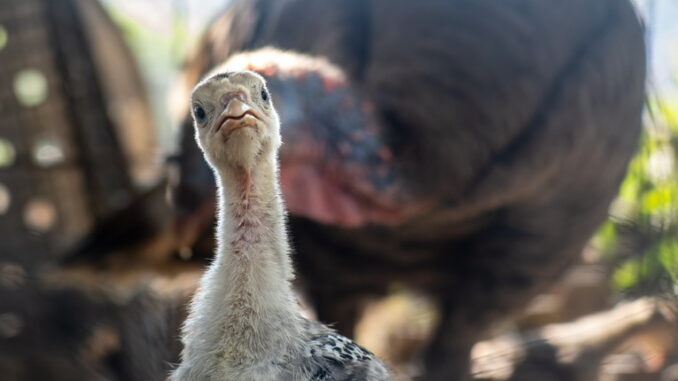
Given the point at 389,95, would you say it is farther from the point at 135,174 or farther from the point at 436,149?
the point at 135,174

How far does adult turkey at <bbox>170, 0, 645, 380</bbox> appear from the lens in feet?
6.95

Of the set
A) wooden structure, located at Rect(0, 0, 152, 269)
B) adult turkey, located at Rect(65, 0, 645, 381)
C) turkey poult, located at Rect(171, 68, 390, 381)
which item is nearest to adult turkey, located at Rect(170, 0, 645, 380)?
adult turkey, located at Rect(65, 0, 645, 381)

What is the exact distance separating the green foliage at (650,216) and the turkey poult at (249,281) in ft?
4.31

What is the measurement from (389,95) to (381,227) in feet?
1.64

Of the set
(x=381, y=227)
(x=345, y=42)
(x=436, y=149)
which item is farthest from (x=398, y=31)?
(x=381, y=227)

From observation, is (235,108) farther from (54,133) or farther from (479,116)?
(54,133)

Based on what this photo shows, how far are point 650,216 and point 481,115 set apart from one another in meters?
0.48

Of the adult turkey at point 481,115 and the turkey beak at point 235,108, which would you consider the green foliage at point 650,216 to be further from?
the turkey beak at point 235,108

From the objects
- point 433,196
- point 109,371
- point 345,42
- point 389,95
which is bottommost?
point 109,371

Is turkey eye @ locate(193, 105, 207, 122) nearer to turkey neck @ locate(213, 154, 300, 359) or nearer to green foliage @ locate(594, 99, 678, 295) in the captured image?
turkey neck @ locate(213, 154, 300, 359)

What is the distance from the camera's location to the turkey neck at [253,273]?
72 cm

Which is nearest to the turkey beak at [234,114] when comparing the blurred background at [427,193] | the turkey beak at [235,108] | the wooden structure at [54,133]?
the turkey beak at [235,108]

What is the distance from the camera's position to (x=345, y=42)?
7.39ft

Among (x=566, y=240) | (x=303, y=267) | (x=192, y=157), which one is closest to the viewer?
(x=192, y=157)
